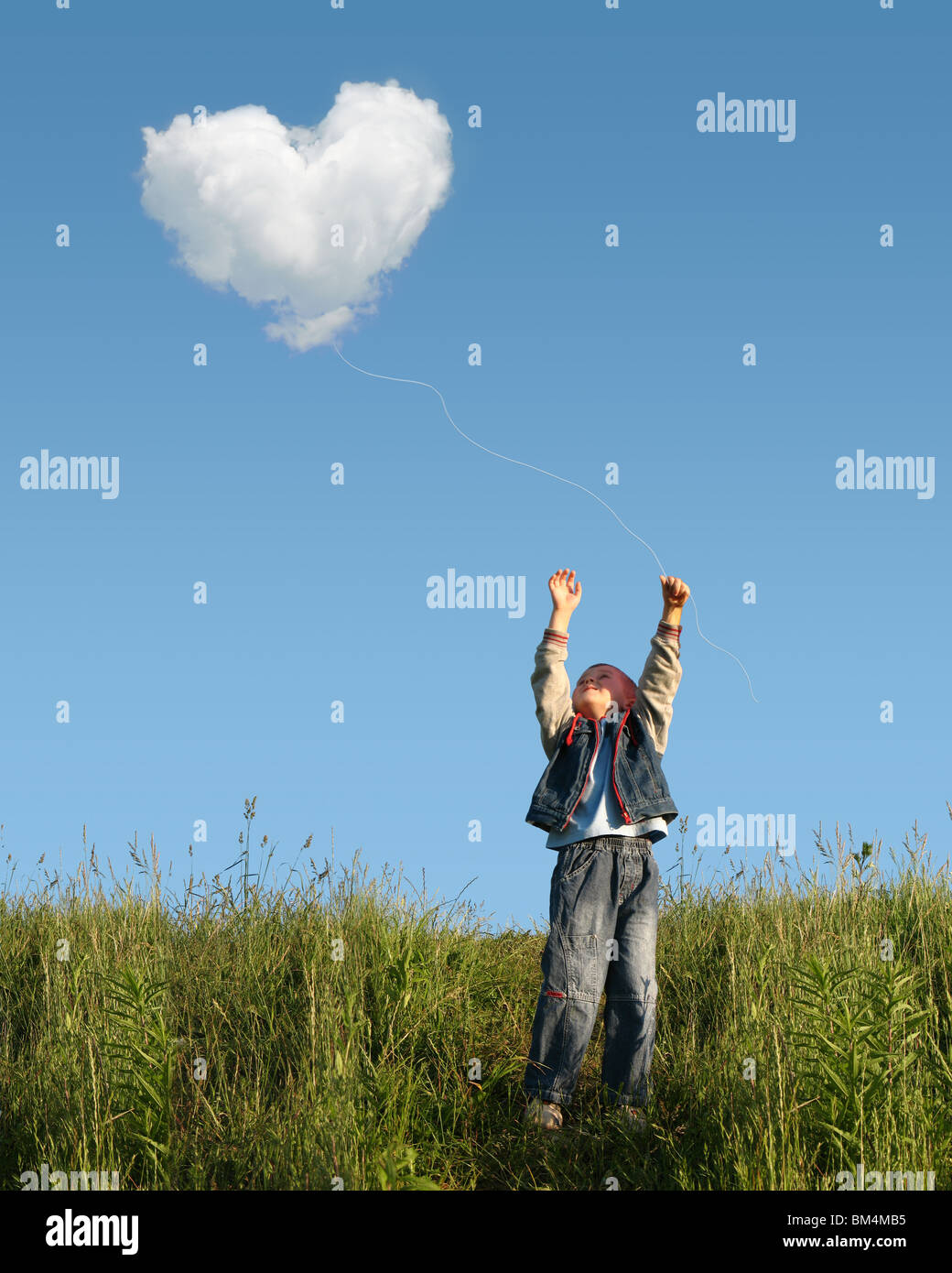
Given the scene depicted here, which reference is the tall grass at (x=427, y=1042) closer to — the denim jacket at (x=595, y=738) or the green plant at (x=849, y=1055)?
the green plant at (x=849, y=1055)

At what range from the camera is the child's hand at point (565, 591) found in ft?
22.5

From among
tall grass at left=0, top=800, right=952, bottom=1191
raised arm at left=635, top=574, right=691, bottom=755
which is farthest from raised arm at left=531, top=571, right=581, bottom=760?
tall grass at left=0, top=800, right=952, bottom=1191

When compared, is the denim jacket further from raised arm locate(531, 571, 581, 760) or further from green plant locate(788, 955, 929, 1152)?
green plant locate(788, 955, 929, 1152)

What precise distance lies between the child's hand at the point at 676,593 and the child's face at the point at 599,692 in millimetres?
610

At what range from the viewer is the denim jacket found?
259 inches

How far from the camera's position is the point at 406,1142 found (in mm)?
6145

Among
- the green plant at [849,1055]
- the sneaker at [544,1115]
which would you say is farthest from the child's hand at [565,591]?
the sneaker at [544,1115]

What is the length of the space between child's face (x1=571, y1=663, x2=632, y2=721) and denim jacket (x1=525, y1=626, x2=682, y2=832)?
54mm
